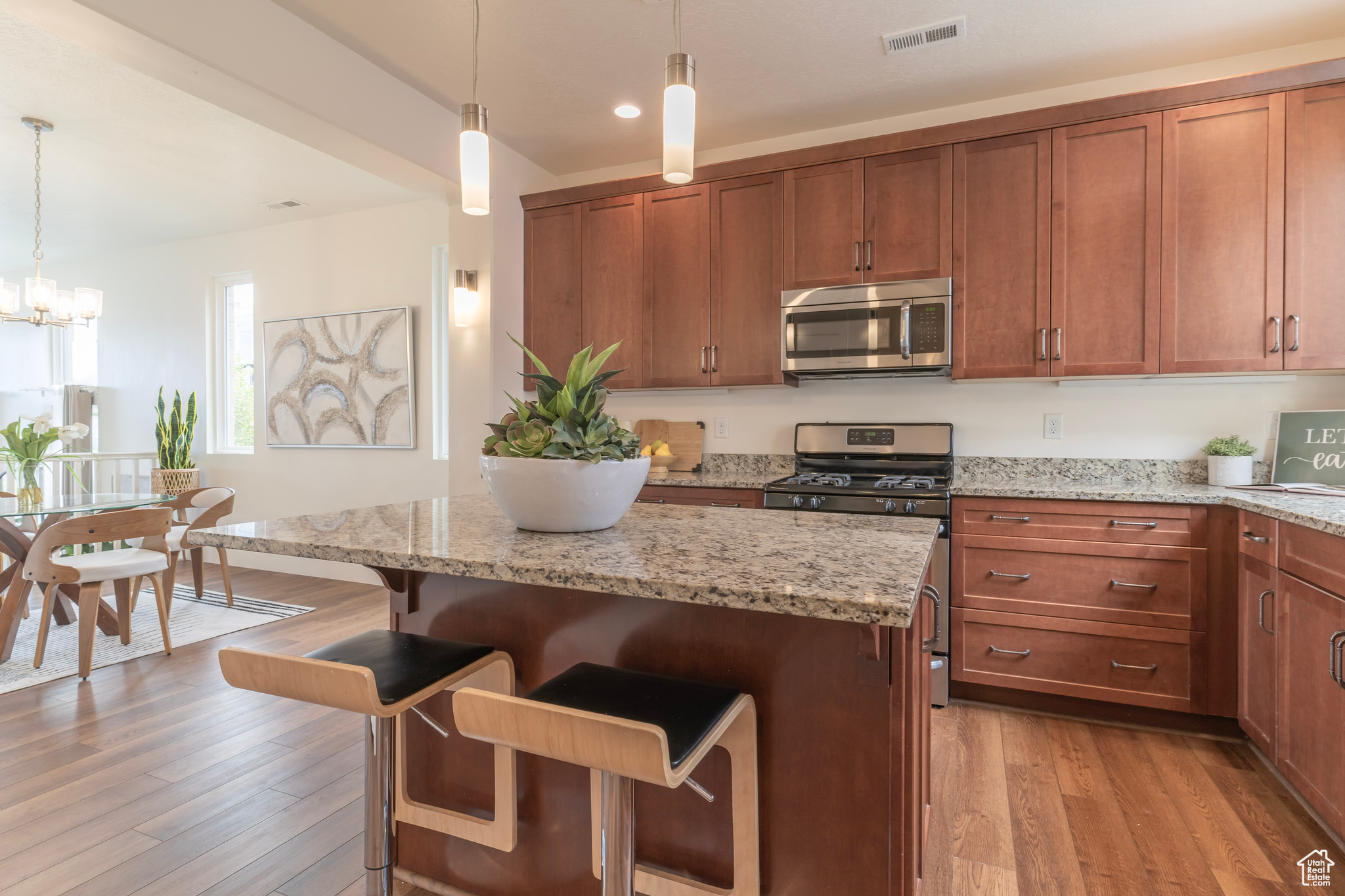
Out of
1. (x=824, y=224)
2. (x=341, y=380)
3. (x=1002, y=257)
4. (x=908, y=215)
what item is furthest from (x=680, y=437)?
(x=341, y=380)

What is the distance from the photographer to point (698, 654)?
123 cm

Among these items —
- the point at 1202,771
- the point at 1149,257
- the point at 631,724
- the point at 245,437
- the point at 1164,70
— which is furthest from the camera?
the point at 245,437

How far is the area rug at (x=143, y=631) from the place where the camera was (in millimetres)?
3047

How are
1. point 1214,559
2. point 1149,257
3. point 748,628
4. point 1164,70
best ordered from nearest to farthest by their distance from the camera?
point 748,628
point 1214,559
point 1149,257
point 1164,70

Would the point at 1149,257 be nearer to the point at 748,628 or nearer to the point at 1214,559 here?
the point at 1214,559

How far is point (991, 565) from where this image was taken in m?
2.63

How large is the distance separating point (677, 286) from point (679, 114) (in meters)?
2.01

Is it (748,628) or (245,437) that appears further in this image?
(245,437)

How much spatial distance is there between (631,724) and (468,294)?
10.3 ft

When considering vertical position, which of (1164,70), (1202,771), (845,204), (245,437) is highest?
(1164,70)

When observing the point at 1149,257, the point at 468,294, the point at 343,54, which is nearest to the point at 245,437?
the point at 468,294

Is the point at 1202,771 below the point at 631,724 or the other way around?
below

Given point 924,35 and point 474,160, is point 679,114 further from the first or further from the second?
point 924,35

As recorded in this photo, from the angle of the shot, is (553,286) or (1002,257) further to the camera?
(553,286)
